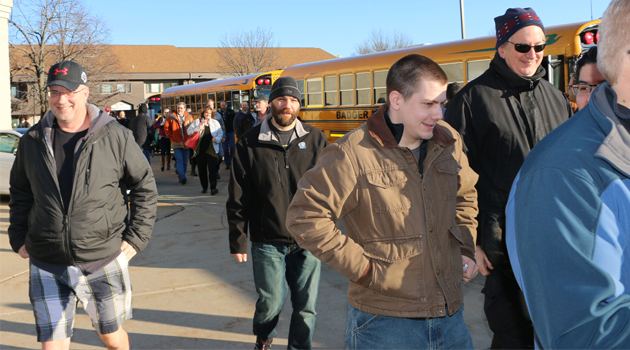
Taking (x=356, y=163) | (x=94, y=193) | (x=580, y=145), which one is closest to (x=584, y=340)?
(x=580, y=145)

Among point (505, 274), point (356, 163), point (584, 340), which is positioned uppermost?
point (356, 163)

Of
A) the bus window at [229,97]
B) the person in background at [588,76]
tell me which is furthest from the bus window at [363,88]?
the person in background at [588,76]

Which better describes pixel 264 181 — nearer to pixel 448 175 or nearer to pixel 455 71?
pixel 448 175

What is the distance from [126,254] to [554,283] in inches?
108

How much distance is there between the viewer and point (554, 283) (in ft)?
3.65

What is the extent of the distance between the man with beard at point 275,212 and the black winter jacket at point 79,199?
754 mm

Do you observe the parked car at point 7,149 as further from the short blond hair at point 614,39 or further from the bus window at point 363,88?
the short blond hair at point 614,39

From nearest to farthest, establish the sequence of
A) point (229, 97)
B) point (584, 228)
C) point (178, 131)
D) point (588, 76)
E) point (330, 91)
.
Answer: point (584, 228) → point (588, 76) → point (178, 131) → point (330, 91) → point (229, 97)

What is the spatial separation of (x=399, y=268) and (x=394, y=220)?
0.19 m

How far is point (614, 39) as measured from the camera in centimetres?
117

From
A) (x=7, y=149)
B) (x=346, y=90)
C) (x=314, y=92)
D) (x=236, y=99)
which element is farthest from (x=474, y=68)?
(x=236, y=99)

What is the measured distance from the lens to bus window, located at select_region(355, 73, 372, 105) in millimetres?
14375

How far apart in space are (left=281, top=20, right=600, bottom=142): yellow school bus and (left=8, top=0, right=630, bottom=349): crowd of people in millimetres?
7471

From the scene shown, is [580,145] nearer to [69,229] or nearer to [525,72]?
[525,72]
